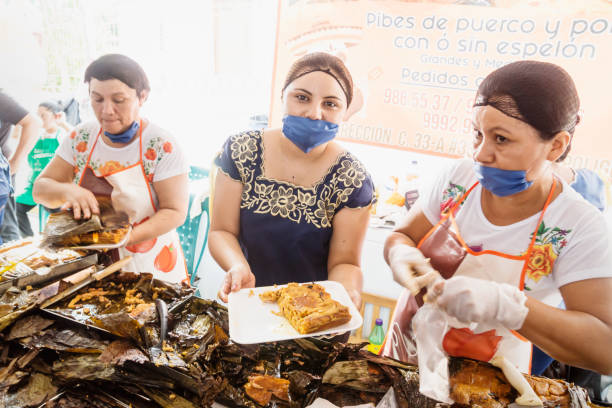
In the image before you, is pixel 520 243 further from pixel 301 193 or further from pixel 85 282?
pixel 85 282

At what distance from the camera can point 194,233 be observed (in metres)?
2.75

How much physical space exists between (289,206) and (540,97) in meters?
1.11

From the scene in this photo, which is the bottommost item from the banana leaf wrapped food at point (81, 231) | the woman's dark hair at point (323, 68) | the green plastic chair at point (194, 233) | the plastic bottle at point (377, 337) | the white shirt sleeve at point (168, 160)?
the plastic bottle at point (377, 337)

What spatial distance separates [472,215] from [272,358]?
0.99 meters

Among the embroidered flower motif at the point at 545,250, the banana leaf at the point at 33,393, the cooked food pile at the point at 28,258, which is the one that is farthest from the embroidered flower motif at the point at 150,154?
the embroidered flower motif at the point at 545,250

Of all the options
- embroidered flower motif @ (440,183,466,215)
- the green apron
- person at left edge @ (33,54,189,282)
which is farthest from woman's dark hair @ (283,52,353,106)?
the green apron

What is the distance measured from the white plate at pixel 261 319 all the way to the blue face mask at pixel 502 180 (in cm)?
71

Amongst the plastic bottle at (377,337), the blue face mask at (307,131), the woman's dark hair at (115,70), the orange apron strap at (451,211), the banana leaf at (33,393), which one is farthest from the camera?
the plastic bottle at (377,337)

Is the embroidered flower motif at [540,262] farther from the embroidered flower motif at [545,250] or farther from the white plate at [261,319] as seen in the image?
the white plate at [261,319]

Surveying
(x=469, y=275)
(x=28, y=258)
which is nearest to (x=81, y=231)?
(x=28, y=258)

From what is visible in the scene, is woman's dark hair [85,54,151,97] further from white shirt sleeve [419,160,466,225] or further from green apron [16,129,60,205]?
white shirt sleeve [419,160,466,225]

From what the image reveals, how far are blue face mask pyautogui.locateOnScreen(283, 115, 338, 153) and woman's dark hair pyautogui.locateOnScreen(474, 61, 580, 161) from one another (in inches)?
28.2

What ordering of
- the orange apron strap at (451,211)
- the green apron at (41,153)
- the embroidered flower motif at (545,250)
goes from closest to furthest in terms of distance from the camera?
the embroidered flower motif at (545,250) → the orange apron strap at (451,211) → the green apron at (41,153)

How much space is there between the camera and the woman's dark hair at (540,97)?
121 cm
